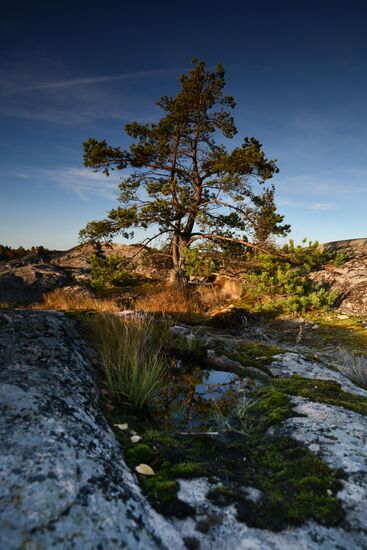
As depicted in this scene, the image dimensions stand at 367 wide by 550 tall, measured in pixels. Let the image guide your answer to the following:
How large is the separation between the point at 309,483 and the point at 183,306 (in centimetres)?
731

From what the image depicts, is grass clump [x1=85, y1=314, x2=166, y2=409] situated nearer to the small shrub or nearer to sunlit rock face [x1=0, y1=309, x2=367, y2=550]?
sunlit rock face [x1=0, y1=309, x2=367, y2=550]

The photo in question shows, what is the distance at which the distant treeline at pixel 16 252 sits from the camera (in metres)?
18.5

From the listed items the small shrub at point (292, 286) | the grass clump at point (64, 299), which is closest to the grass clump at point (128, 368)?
the small shrub at point (292, 286)

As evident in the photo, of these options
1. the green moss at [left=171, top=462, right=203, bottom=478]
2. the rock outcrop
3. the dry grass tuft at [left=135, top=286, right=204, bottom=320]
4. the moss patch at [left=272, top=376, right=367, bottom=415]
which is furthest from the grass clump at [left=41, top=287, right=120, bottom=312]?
the green moss at [left=171, top=462, right=203, bottom=478]

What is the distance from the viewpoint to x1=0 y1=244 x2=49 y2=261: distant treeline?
18453 mm

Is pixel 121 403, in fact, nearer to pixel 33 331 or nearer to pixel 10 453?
pixel 33 331

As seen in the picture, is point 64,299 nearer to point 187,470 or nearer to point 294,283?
point 294,283

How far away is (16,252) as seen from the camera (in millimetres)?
19125

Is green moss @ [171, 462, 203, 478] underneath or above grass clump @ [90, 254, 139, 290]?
underneath

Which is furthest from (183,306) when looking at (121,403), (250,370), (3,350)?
(3,350)

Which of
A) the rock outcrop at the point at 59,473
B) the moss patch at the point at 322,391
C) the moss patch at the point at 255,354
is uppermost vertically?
the rock outcrop at the point at 59,473

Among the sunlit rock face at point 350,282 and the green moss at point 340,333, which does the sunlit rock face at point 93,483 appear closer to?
the green moss at point 340,333

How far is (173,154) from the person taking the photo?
11.2m

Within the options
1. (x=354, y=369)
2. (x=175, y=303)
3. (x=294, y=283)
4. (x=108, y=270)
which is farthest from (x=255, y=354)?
(x=108, y=270)
